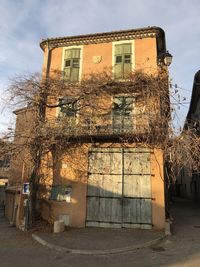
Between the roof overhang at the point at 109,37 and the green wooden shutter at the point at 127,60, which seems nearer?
the green wooden shutter at the point at 127,60

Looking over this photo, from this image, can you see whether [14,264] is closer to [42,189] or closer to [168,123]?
[42,189]

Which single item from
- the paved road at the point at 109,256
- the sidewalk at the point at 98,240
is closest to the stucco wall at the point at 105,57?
the sidewalk at the point at 98,240

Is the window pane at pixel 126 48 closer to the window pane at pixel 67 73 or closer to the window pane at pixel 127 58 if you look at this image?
the window pane at pixel 127 58

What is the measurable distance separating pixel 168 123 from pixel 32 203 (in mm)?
7181

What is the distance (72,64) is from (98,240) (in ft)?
30.8

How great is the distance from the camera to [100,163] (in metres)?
14.1

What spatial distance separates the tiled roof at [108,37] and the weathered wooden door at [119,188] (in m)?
6.13

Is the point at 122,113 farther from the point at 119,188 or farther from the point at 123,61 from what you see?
the point at 119,188

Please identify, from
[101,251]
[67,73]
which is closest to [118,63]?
[67,73]

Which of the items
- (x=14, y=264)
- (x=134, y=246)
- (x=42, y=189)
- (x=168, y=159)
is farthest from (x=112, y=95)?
(x=14, y=264)

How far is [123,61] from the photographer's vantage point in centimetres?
1542

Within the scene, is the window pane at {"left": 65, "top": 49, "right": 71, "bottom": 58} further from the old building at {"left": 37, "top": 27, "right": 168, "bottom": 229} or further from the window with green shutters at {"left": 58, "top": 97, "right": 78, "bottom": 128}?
the window with green shutters at {"left": 58, "top": 97, "right": 78, "bottom": 128}

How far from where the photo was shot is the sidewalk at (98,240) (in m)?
9.85

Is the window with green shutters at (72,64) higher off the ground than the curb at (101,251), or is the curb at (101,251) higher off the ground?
the window with green shutters at (72,64)
